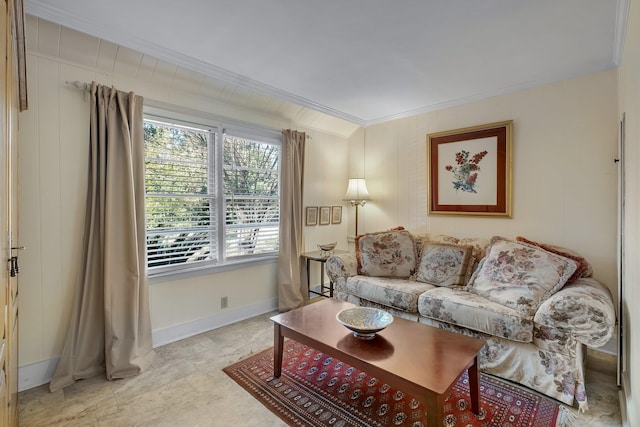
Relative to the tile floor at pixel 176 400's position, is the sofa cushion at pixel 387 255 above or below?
above

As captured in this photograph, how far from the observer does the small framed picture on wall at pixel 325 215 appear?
4.13 m

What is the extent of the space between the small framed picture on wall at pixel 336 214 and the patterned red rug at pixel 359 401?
2.21m

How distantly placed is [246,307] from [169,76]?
237 centimetres

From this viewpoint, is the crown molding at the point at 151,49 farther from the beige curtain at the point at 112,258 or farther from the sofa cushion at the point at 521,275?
the sofa cushion at the point at 521,275

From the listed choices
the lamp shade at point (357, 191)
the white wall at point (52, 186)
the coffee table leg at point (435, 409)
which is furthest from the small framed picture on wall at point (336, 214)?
the coffee table leg at point (435, 409)

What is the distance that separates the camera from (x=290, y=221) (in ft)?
11.9

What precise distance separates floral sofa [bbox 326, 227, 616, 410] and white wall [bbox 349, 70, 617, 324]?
0.20m

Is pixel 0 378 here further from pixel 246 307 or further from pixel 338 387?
pixel 246 307

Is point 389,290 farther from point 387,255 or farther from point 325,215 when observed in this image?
point 325,215

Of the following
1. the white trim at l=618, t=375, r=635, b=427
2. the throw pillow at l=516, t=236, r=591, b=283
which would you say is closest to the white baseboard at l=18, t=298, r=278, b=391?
the throw pillow at l=516, t=236, r=591, b=283

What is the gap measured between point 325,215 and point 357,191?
54 cm

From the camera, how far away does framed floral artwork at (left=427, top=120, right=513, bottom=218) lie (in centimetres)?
303

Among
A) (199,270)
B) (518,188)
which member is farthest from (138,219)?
(518,188)

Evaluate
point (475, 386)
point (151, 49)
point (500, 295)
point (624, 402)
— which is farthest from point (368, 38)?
point (624, 402)
